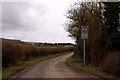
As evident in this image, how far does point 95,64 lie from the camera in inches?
1296

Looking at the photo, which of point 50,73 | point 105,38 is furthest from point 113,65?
point 105,38

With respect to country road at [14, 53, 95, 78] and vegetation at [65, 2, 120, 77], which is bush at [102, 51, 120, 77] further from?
country road at [14, 53, 95, 78]

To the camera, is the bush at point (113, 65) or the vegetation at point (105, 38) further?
the vegetation at point (105, 38)

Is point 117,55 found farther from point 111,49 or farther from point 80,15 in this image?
point 80,15

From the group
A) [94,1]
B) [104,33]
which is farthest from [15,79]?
[94,1]

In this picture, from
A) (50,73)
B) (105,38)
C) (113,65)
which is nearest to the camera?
(113,65)

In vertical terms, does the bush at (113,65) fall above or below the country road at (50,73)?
above

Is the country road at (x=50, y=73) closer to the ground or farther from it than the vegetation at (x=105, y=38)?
closer to the ground

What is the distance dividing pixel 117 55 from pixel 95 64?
9888mm

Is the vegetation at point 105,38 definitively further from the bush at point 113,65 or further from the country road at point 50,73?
the country road at point 50,73

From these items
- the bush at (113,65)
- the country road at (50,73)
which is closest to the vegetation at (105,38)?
the bush at (113,65)

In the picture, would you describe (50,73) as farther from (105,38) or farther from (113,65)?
(105,38)

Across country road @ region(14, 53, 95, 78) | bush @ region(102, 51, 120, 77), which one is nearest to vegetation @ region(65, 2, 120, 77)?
bush @ region(102, 51, 120, 77)

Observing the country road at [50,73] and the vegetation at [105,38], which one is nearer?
the country road at [50,73]
